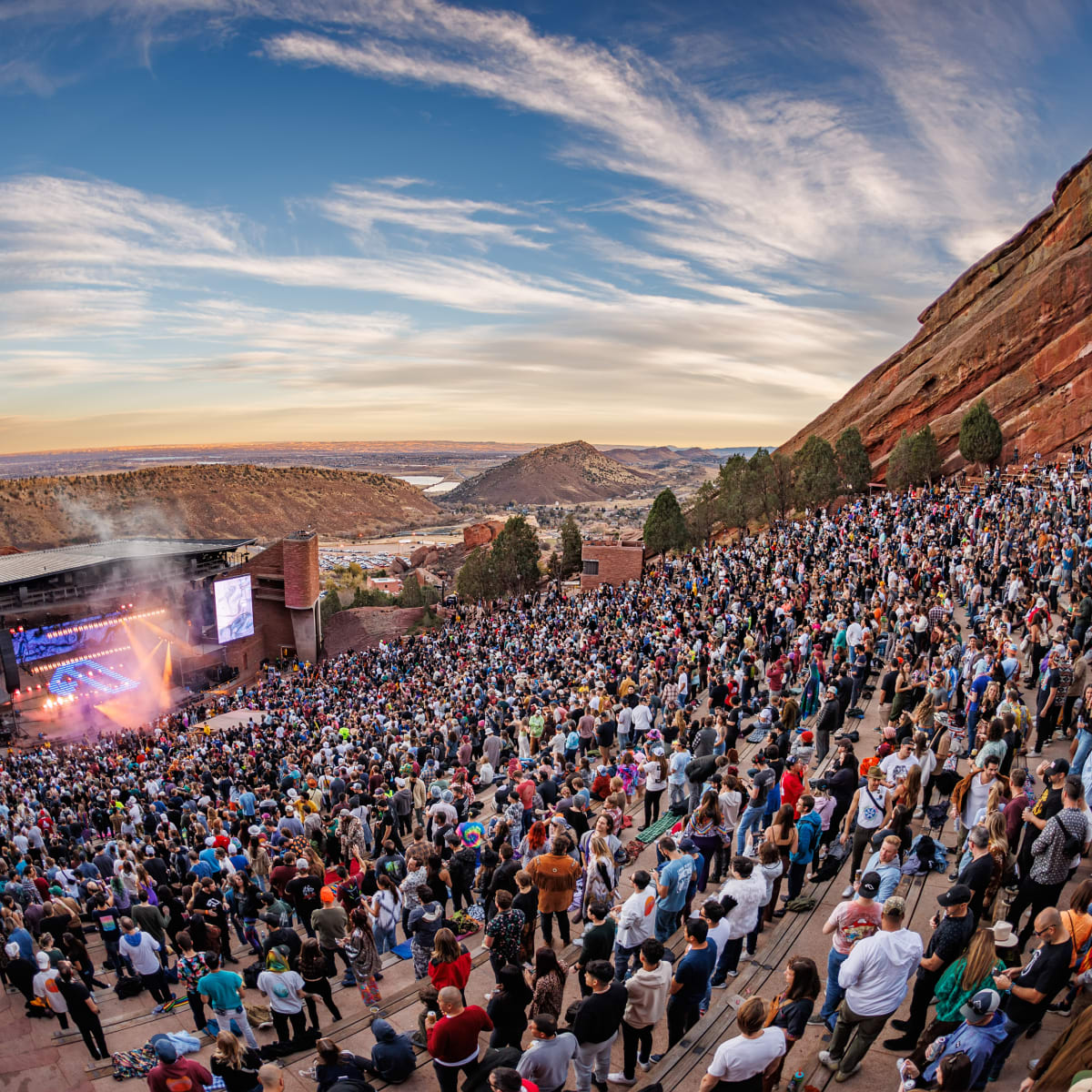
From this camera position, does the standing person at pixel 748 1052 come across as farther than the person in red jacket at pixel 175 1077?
No

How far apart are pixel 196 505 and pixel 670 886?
16498cm

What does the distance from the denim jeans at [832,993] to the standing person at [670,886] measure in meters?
1.32

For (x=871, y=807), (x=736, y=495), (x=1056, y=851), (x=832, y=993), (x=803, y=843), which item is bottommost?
(x=832, y=993)

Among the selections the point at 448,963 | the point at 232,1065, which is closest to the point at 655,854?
the point at 448,963

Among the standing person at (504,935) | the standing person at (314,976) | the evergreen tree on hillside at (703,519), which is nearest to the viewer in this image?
the standing person at (504,935)

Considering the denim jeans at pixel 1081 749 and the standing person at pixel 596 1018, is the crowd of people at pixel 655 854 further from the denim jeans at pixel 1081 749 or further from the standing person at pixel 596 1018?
the denim jeans at pixel 1081 749

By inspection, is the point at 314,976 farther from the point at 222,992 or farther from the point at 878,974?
the point at 878,974

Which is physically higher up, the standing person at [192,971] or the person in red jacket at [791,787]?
the person in red jacket at [791,787]

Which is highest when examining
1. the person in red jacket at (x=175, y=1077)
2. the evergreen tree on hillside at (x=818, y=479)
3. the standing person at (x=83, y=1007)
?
the evergreen tree on hillside at (x=818, y=479)

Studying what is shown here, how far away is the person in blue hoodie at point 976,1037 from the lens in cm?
410

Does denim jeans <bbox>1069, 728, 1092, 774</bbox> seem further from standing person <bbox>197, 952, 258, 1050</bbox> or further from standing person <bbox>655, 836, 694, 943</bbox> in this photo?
standing person <bbox>197, 952, 258, 1050</bbox>

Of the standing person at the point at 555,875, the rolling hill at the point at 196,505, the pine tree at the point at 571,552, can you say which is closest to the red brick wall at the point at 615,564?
the pine tree at the point at 571,552

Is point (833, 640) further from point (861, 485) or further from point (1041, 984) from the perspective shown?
point (861, 485)

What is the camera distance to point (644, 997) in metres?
5.11
